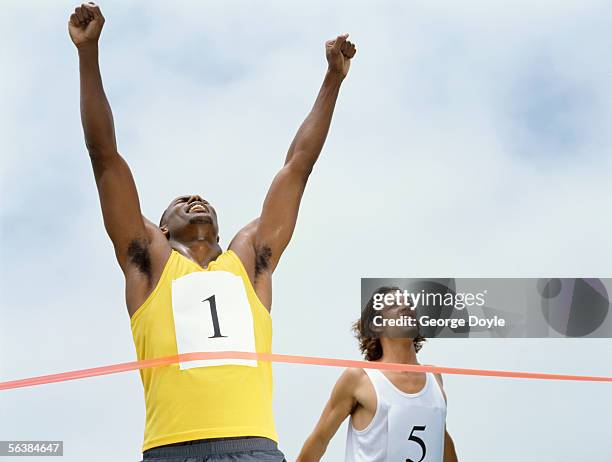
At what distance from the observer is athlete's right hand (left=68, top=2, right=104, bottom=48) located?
443 cm

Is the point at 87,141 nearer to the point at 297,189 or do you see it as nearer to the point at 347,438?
the point at 297,189

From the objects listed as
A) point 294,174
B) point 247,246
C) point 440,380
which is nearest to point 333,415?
point 440,380

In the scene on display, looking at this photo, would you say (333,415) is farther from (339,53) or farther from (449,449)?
(339,53)

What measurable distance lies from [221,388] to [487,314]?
2.57 metres

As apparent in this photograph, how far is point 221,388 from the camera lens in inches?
155

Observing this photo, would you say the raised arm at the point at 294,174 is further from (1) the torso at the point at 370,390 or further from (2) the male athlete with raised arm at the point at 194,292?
(1) the torso at the point at 370,390

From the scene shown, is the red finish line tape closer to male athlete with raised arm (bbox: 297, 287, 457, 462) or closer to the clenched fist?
male athlete with raised arm (bbox: 297, 287, 457, 462)

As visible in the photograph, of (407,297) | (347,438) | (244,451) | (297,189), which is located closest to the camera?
(244,451)

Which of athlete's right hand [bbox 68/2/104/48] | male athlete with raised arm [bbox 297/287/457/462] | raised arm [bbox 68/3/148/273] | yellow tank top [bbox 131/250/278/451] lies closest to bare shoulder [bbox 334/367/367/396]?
male athlete with raised arm [bbox 297/287/457/462]

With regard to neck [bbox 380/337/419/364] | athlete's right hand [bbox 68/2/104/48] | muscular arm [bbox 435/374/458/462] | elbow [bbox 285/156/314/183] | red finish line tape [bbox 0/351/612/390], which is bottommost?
muscular arm [bbox 435/374/458/462]

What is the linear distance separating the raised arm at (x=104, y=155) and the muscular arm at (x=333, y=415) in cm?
182

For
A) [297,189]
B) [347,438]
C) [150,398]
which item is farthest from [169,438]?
[347,438]

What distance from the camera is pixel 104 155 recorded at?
14.3 feet

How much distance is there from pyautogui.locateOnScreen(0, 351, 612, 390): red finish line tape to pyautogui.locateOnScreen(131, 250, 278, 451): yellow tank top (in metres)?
0.04
